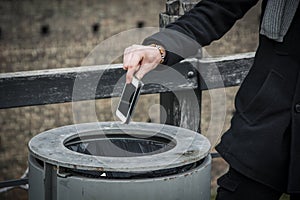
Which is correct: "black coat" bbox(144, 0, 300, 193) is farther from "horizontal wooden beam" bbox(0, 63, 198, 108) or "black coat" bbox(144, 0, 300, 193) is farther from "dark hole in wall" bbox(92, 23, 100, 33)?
"dark hole in wall" bbox(92, 23, 100, 33)

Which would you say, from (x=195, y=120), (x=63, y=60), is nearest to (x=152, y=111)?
(x=63, y=60)

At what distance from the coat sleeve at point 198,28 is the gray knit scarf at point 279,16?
166 millimetres

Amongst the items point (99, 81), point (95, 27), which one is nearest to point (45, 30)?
point (95, 27)

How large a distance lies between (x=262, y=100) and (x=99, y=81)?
4.15 ft

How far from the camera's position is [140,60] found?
7.53ft

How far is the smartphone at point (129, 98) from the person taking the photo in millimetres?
2295

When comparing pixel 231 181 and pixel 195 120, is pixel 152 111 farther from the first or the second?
pixel 231 181

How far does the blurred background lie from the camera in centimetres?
980

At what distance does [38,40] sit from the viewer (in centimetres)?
1003

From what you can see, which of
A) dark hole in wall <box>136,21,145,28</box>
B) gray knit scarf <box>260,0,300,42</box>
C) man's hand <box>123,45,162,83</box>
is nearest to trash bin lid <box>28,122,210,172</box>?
man's hand <box>123,45,162,83</box>

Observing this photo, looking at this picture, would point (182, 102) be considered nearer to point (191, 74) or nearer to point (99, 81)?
point (191, 74)

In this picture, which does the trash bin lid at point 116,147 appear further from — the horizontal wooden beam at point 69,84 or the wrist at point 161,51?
the horizontal wooden beam at point 69,84

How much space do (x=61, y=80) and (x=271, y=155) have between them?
1.36m

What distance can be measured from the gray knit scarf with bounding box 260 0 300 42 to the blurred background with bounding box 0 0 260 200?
7286 millimetres
